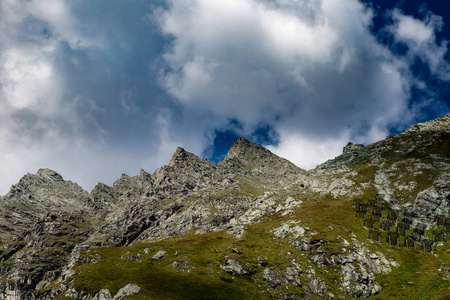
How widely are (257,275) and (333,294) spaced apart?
1132 inches

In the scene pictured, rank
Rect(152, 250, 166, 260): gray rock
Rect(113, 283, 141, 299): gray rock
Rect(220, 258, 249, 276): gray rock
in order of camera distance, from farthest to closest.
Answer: Rect(152, 250, 166, 260): gray rock → Rect(220, 258, 249, 276): gray rock → Rect(113, 283, 141, 299): gray rock

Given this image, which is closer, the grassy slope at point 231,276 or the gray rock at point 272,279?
the grassy slope at point 231,276

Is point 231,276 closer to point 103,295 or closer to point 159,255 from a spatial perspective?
point 159,255

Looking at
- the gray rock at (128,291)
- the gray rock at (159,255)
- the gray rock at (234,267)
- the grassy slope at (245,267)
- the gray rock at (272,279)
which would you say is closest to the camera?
the gray rock at (128,291)

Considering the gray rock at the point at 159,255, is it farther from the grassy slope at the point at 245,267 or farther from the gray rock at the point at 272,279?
the gray rock at the point at 272,279

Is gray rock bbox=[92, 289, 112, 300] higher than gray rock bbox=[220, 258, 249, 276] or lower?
lower

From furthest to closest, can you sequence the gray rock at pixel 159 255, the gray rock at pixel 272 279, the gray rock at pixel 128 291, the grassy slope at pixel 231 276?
the gray rock at pixel 159 255 < the gray rock at pixel 272 279 < the grassy slope at pixel 231 276 < the gray rock at pixel 128 291

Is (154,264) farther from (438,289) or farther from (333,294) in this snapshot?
(438,289)

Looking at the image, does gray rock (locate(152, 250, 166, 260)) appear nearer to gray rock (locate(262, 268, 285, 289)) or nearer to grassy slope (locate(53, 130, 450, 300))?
grassy slope (locate(53, 130, 450, 300))

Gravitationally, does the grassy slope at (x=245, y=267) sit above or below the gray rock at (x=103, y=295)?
above

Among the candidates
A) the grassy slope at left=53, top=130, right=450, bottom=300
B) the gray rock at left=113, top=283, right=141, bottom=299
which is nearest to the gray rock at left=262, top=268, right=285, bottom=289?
the grassy slope at left=53, top=130, right=450, bottom=300

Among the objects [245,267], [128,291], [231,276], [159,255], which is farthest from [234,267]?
[128,291]

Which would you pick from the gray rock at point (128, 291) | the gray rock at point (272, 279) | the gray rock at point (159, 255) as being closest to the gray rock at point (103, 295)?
the gray rock at point (128, 291)

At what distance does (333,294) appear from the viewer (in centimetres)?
10100
